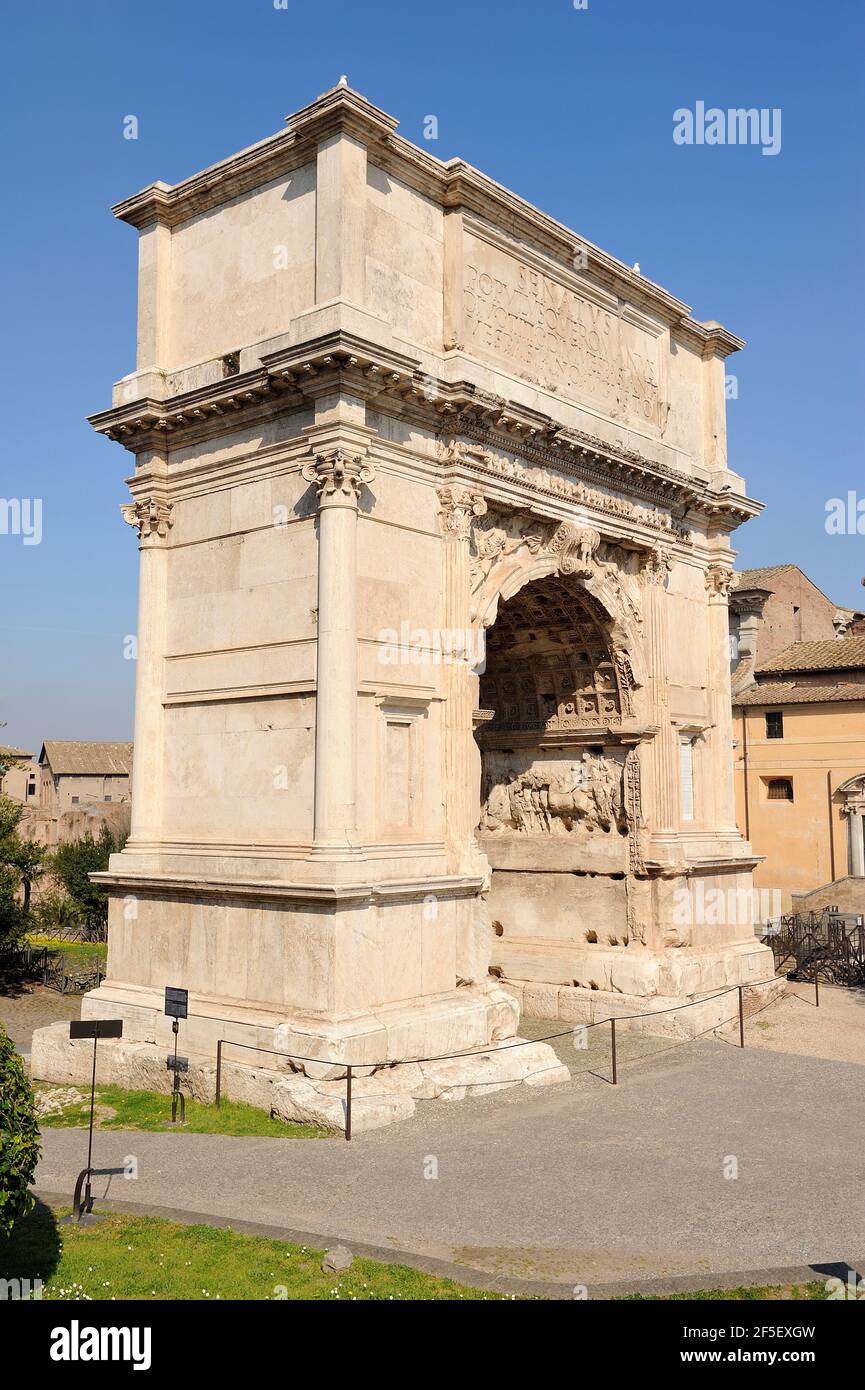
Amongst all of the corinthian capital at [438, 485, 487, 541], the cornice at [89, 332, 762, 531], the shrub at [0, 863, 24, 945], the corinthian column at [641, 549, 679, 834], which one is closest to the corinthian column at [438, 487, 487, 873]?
the corinthian capital at [438, 485, 487, 541]

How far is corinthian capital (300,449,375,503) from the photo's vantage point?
14039mm

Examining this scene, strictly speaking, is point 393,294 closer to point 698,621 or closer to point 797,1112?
point 698,621

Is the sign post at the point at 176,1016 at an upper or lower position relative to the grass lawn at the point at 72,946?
upper

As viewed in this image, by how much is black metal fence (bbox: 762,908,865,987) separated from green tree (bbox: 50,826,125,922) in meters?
23.0

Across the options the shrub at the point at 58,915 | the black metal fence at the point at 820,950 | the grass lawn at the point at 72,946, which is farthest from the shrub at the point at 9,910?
the black metal fence at the point at 820,950

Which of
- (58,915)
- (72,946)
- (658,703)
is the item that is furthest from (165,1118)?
(58,915)

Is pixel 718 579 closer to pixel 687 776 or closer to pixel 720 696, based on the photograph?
pixel 720 696

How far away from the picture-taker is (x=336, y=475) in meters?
14.1

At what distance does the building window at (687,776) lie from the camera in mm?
21031

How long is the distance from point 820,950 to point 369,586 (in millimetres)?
15832

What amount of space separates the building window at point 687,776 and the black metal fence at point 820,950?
514cm

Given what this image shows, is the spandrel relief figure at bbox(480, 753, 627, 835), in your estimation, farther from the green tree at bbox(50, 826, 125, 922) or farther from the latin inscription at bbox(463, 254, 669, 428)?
the green tree at bbox(50, 826, 125, 922)

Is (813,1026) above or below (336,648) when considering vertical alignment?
below

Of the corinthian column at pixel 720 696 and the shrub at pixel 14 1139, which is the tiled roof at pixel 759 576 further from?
the shrub at pixel 14 1139
